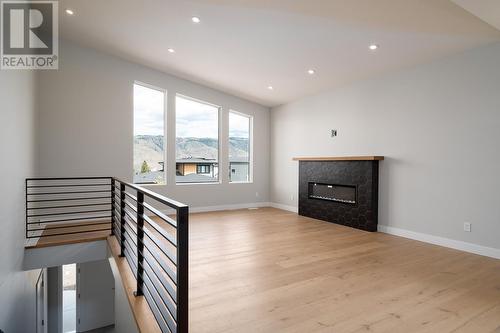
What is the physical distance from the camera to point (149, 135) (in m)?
6.46

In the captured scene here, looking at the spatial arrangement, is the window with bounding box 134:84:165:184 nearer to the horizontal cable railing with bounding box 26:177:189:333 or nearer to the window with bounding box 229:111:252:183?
the horizontal cable railing with bounding box 26:177:189:333

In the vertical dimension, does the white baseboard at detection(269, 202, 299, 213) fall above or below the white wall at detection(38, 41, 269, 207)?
below

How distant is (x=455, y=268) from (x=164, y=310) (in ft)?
11.0

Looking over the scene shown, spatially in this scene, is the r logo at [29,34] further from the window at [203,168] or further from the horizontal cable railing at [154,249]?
the window at [203,168]

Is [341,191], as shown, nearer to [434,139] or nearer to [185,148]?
[434,139]

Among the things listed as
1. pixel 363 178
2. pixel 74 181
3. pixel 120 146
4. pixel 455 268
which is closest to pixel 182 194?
pixel 120 146

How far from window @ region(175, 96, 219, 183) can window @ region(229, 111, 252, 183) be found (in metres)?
0.41

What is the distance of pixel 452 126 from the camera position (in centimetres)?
420

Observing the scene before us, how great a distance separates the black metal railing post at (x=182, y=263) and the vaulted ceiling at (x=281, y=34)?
2.92 meters

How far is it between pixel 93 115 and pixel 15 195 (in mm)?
2646

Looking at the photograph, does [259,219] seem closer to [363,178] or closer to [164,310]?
[363,178]

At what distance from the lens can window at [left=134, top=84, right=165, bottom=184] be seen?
633 centimetres

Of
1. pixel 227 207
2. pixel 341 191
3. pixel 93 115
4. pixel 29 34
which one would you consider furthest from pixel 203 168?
pixel 29 34

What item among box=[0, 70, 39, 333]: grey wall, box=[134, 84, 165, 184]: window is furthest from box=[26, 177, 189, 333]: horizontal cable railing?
box=[134, 84, 165, 184]: window
